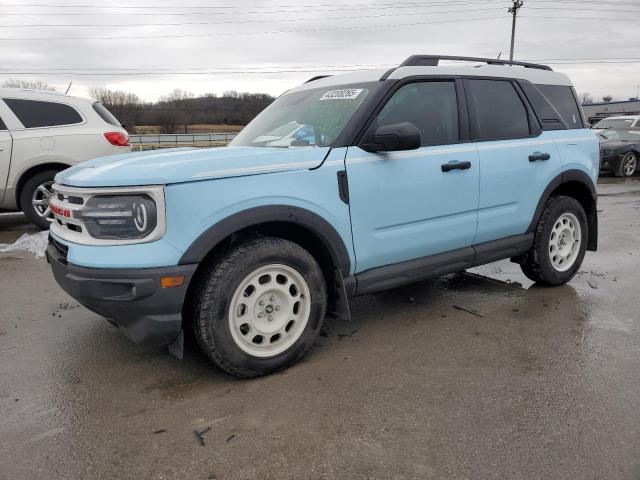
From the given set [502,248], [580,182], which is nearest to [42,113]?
[502,248]

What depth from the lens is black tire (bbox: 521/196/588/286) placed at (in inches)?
183

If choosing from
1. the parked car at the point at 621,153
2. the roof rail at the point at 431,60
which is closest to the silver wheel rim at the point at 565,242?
the roof rail at the point at 431,60

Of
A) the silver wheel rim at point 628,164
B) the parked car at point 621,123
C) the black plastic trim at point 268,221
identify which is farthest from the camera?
the parked car at point 621,123

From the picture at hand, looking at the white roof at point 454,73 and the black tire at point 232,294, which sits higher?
the white roof at point 454,73

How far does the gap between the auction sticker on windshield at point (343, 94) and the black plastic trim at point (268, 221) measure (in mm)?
1028

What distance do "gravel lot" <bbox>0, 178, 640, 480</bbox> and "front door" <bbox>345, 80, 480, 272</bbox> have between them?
0.66 meters

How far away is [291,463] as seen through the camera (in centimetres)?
239

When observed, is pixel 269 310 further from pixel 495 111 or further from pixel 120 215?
pixel 495 111

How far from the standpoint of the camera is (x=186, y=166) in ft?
9.30

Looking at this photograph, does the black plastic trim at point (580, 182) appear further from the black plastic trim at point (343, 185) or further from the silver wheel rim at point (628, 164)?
the silver wheel rim at point (628, 164)

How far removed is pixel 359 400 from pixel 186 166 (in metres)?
1.56

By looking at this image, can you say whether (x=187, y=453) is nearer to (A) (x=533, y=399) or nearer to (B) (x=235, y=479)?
(B) (x=235, y=479)

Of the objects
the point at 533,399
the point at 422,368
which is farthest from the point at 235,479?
the point at 533,399

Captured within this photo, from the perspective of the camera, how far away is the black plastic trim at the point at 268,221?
2.85 metres
